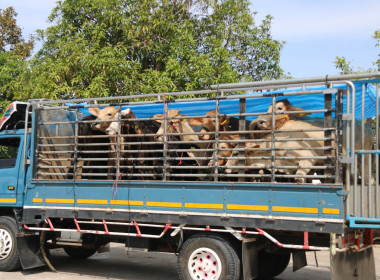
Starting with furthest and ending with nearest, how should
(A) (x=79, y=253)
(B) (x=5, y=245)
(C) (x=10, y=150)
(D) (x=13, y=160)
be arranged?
(A) (x=79, y=253) → (C) (x=10, y=150) → (D) (x=13, y=160) → (B) (x=5, y=245)

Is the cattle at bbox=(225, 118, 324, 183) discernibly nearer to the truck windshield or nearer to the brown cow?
the brown cow

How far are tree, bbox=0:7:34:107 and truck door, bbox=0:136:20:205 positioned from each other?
27.2 feet

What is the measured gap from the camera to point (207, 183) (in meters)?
7.01

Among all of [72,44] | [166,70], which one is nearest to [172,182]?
[166,70]

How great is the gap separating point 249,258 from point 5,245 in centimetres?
471

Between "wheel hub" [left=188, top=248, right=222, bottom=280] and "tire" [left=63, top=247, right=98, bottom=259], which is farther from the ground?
"wheel hub" [left=188, top=248, right=222, bottom=280]

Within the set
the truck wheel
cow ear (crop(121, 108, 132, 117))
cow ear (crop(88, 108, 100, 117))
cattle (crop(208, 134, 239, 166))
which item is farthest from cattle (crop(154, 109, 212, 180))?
the truck wheel

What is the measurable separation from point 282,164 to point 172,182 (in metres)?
1.70

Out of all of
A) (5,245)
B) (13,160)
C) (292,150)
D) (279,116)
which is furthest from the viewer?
(13,160)

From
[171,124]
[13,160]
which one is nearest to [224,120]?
[171,124]

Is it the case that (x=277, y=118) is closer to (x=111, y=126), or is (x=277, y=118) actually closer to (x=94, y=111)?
(x=111, y=126)

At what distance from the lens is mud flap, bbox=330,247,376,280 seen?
6.34 m

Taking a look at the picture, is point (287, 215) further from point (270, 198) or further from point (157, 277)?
point (157, 277)

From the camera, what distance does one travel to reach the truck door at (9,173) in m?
8.80
